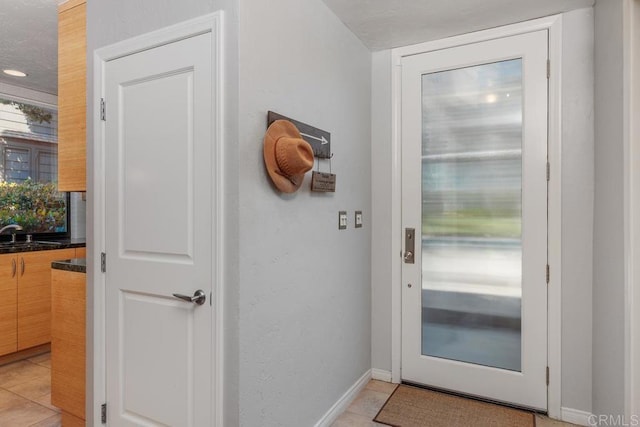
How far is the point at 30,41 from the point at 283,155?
2.61 m

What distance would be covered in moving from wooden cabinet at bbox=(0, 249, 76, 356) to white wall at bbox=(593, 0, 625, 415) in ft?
13.7

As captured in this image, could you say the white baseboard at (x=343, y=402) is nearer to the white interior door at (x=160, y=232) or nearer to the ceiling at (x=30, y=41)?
the white interior door at (x=160, y=232)

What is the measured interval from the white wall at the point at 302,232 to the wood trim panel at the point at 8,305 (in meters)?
2.69

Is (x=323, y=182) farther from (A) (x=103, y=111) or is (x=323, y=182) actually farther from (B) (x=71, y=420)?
(B) (x=71, y=420)

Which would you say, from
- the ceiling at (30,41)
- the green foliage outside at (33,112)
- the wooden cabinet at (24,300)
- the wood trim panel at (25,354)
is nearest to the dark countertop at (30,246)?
the wooden cabinet at (24,300)

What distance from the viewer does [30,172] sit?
12.6ft

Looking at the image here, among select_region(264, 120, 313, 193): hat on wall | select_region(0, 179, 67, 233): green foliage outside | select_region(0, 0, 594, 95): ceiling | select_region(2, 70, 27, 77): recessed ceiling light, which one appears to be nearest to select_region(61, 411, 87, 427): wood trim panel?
select_region(264, 120, 313, 193): hat on wall

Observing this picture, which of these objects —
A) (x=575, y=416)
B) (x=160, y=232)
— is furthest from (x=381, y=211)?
(x=575, y=416)

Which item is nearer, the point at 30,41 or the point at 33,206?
the point at 30,41

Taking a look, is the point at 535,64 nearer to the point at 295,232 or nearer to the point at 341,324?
the point at 295,232

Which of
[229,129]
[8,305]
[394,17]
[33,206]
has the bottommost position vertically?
[8,305]

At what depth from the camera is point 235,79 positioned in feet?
5.13

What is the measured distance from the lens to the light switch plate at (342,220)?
2.40 meters

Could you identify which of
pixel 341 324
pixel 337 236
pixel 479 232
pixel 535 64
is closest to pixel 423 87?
pixel 535 64
